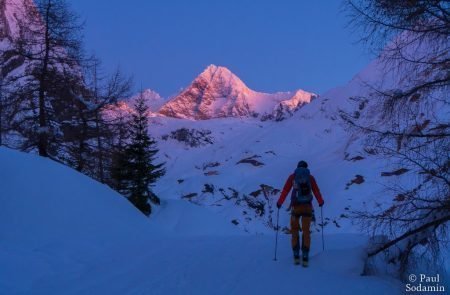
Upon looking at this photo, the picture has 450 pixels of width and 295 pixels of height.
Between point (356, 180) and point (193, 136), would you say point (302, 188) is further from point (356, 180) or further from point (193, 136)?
point (193, 136)

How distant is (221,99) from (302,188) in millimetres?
166259

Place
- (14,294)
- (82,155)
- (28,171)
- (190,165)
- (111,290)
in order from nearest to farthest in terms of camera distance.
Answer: (14,294) → (111,290) → (28,171) → (82,155) → (190,165)

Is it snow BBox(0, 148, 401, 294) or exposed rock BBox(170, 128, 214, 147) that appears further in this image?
exposed rock BBox(170, 128, 214, 147)

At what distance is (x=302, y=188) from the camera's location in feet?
23.5

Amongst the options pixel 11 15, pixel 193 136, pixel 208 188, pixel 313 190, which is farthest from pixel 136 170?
pixel 193 136

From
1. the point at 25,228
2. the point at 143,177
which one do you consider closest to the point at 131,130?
the point at 143,177

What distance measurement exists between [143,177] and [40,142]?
259 inches

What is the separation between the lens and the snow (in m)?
5.80

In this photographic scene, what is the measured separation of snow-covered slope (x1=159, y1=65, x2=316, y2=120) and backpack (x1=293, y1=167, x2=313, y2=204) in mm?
143392

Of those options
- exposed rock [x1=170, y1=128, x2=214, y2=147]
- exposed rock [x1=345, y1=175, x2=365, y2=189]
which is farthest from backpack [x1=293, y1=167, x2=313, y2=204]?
exposed rock [x1=170, y1=128, x2=214, y2=147]

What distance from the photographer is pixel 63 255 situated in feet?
25.1

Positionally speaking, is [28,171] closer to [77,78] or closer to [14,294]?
[14,294]

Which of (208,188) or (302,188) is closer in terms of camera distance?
(302,188)

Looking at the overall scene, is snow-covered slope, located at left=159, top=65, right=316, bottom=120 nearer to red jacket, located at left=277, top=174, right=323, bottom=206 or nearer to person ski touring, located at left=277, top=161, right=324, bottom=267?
red jacket, located at left=277, top=174, right=323, bottom=206
